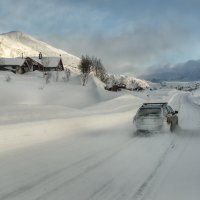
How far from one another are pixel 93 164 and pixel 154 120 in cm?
811

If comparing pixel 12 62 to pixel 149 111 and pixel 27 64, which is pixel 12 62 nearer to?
pixel 27 64

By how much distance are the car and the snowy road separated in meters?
0.50

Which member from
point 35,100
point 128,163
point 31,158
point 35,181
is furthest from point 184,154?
point 35,100

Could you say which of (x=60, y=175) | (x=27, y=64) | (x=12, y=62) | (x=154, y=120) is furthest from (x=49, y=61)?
(x=60, y=175)

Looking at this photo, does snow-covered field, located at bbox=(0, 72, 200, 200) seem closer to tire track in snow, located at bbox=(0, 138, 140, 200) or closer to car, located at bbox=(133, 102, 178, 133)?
tire track in snow, located at bbox=(0, 138, 140, 200)

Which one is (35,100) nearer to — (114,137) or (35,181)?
(114,137)

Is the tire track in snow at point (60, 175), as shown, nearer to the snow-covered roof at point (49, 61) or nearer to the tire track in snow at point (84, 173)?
the tire track in snow at point (84, 173)

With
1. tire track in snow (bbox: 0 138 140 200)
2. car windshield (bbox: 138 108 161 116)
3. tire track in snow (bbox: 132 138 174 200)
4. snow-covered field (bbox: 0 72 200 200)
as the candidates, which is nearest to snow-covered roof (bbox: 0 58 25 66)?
snow-covered field (bbox: 0 72 200 200)

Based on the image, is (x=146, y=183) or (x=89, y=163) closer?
(x=146, y=183)

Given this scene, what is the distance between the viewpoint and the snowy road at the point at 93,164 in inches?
315

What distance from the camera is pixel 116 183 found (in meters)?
8.75

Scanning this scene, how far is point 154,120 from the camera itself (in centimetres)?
1875

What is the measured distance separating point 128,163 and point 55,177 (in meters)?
2.72

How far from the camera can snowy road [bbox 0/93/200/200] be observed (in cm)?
801
